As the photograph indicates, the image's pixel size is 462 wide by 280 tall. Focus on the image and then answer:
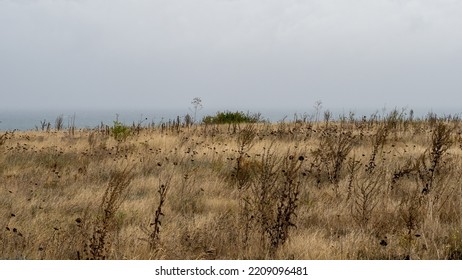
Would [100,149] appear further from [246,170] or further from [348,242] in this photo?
[348,242]

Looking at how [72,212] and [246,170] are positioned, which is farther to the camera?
[246,170]

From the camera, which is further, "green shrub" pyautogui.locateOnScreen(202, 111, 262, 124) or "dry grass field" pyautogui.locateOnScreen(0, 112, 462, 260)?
Result: "green shrub" pyautogui.locateOnScreen(202, 111, 262, 124)

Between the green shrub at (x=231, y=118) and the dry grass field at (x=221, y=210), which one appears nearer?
the dry grass field at (x=221, y=210)

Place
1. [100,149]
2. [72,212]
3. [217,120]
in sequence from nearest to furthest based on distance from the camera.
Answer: [72,212]
[100,149]
[217,120]

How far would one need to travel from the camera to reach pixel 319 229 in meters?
4.51

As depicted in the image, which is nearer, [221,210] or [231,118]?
[221,210]

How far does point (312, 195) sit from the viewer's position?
606cm

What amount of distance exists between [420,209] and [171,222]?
271 centimetres

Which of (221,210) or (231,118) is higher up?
(231,118)

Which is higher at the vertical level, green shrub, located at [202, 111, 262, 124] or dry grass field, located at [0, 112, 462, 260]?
green shrub, located at [202, 111, 262, 124]

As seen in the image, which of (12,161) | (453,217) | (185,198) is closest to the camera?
(453,217)

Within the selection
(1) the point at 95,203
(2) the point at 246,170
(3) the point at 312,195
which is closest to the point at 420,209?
(3) the point at 312,195

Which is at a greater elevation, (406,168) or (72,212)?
(406,168)

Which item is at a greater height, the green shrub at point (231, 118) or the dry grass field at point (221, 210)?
the green shrub at point (231, 118)
